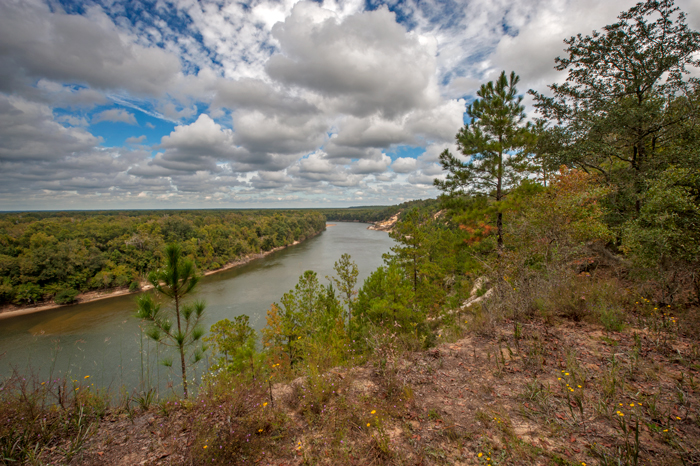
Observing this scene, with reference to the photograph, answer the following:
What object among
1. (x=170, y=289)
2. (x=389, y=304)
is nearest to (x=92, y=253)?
(x=170, y=289)

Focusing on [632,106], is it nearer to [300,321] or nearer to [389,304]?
[389,304]

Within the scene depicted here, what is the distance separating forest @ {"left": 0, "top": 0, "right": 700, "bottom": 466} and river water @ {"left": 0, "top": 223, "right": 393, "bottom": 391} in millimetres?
8075

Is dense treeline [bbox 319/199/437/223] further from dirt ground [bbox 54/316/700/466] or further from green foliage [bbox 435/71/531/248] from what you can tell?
dirt ground [bbox 54/316/700/466]

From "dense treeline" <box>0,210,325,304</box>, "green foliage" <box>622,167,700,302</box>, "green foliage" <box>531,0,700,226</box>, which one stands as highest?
"green foliage" <box>531,0,700,226</box>

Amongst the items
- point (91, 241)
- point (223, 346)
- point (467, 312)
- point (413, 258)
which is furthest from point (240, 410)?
point (91, 241)

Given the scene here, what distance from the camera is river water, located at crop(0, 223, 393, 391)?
1488cm

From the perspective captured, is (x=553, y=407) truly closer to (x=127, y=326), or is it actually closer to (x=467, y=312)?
(x=467, y=312)

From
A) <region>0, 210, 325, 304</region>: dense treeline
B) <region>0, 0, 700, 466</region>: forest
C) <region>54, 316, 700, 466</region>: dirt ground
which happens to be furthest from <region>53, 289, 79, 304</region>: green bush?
<region>54, 316, 700, 466</region>: dirt ground

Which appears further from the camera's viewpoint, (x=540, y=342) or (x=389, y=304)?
(x=389, y=304)

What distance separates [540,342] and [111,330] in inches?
1169

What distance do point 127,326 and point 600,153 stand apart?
32068 mm

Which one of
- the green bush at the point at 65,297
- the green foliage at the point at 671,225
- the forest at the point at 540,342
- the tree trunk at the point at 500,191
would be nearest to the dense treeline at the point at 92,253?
the green bush at the point at 65,297

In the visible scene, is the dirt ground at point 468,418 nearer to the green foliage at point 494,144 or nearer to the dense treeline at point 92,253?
the green foliage at point 494,144

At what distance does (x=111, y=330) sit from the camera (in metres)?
22.1
